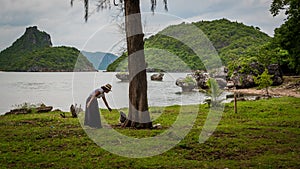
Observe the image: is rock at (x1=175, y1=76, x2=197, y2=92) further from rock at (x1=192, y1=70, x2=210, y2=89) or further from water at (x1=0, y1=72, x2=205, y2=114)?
water at (x1=0, y1=72, x2=205, y2=114)

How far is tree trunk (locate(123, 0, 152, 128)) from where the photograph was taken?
9.93m

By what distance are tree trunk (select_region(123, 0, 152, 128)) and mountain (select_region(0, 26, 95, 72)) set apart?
185ft

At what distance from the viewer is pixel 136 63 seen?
9.98 meters

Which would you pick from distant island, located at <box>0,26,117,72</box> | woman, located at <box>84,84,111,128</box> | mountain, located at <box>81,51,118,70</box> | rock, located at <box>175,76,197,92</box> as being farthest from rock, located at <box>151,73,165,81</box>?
woman, located at <box>84,84,111,128</box>

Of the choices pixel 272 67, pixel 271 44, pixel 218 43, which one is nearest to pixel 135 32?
pixel 272 67

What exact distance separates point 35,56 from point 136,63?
75.8 metres

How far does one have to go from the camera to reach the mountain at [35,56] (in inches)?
2846

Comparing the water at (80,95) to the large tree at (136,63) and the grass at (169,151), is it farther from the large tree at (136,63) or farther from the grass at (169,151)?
the grass at (169,151)

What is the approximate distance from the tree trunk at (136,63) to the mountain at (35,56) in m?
56.3

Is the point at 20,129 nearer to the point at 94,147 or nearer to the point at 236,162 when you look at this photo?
the point at 94,147

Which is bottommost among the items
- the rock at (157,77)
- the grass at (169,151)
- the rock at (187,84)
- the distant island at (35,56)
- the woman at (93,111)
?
the grass at (169,151)

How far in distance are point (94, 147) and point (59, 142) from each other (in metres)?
1.08

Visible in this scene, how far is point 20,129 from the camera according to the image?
32.7ft

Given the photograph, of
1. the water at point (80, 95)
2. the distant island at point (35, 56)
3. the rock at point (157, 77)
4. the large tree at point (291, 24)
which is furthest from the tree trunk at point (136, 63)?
the distant island at point (35, 56)
